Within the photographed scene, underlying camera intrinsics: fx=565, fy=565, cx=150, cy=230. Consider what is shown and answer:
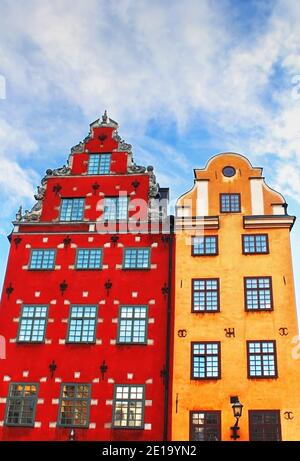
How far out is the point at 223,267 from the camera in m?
25.5

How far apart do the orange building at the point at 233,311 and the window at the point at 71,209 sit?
4892mm

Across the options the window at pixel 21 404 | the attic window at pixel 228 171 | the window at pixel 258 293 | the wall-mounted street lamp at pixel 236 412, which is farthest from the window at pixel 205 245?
the window at pixel 21 404

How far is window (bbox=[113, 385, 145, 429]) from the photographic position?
22844 millimetres

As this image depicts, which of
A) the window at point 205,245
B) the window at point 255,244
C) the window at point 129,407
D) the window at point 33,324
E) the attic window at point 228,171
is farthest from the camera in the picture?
the attic window at point 228,171

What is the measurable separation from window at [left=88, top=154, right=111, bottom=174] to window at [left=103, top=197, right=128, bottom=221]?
1735mm

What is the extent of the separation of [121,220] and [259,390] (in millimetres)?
10098

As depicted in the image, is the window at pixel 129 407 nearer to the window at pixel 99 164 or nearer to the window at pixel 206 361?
the window at pixel 206 361

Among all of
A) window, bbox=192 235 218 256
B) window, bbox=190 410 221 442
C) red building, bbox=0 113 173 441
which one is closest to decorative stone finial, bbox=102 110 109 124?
red building, bbox=0 113 173 441

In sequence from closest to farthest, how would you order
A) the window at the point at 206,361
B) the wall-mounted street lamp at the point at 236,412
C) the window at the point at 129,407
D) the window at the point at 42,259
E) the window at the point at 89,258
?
the wall-mounted street lamp at the point at 236,412 < the window at the point at 129,407 < the window at the point at 206,361 < the window at the point at 89,258 < the window at the point at 42,259

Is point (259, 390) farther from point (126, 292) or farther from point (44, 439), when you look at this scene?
point (44, 439)

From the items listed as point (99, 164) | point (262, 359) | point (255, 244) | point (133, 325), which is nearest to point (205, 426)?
point (262, 359)

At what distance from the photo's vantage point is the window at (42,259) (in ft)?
87.2

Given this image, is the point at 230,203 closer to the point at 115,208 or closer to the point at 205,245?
the point at 205,245

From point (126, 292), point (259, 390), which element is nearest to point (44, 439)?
point (126, 292)
